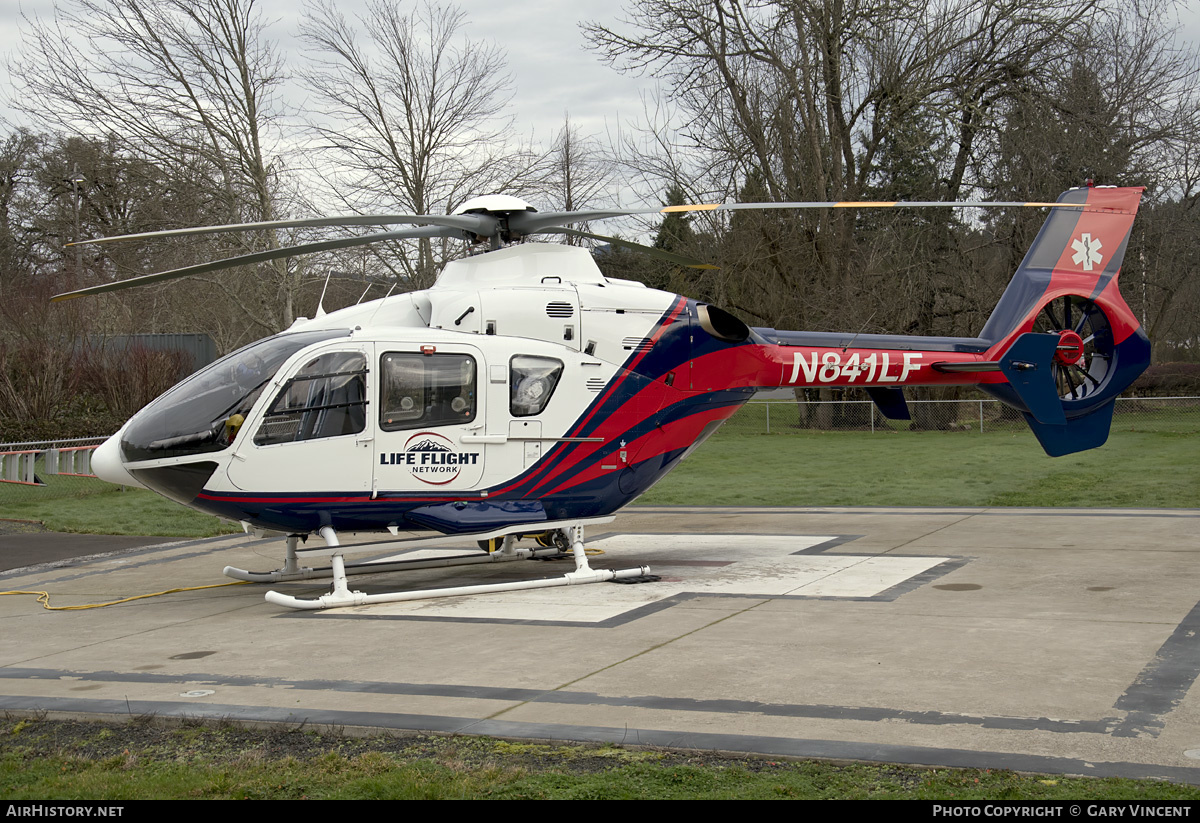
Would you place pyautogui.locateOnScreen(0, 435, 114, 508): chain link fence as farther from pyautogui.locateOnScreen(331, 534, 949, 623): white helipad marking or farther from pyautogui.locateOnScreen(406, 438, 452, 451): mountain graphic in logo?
pyautogui.locateOnScreen(406, 438, 452, 451): mountain graphic in logo

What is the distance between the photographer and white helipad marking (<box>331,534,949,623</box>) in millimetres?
9414

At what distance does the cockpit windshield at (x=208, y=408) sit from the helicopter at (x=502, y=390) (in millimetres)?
18

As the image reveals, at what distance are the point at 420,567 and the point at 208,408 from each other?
10.5 ft

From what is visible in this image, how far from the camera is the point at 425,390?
10.0 metres

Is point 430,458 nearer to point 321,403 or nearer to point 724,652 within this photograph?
point 321,403

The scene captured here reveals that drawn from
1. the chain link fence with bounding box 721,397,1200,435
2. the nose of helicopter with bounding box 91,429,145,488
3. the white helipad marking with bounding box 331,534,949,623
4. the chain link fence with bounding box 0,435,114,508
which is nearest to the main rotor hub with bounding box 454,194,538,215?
the white helipad marking with bounding box 331,534,949,623

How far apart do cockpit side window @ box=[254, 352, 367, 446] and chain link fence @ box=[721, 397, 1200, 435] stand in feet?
71.2

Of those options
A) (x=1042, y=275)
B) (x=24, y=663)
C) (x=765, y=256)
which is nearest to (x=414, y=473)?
(x=24, y=663)

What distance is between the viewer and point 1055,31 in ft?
102

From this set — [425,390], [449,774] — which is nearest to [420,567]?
[425,390]

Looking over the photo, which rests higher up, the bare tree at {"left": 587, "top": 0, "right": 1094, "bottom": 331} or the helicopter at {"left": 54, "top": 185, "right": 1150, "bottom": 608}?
the bare tree at {"left": 587, "top": 0, "right": 1094, "bottom": 331}

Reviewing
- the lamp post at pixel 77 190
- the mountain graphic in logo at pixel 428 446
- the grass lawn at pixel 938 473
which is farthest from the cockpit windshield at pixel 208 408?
the lamp post at pixel 77 190

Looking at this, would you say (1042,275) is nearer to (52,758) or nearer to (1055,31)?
(52,758)

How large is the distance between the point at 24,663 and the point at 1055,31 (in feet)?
105
